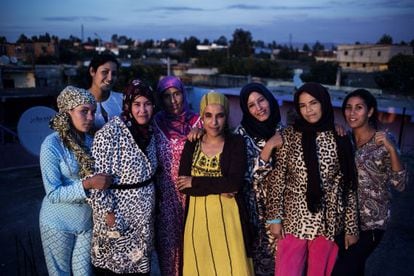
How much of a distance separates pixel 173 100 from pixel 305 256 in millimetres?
1344

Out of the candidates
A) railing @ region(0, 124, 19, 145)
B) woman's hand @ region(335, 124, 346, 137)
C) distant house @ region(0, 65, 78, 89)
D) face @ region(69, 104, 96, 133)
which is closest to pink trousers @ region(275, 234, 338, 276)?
woman's hand @ region(335, 124, 346, 137)

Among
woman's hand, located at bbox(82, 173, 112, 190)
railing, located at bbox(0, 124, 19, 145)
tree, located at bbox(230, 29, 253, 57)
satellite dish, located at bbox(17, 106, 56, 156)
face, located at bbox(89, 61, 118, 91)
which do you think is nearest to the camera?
woman's hand, located at bbox(82, 173, 112, 190)

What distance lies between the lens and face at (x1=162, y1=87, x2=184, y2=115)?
8.33 ft

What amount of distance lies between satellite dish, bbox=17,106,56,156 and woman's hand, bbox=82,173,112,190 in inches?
181

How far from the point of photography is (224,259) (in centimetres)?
224

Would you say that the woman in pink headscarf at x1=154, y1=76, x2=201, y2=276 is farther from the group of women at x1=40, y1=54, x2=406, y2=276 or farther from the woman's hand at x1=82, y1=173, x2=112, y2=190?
the woman's hand at x1=82, y1=173, x2=112, y2=190

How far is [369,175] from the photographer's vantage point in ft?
7.63

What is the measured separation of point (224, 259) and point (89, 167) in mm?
985

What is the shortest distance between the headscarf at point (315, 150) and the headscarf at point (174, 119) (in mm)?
797

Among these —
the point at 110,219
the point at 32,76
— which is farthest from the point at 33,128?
the point at 32,76

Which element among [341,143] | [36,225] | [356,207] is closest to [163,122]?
[341,143]

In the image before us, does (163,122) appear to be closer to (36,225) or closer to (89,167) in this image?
(89,167)

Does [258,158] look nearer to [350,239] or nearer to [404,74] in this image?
[350,239]

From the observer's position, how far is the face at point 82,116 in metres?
2.18
